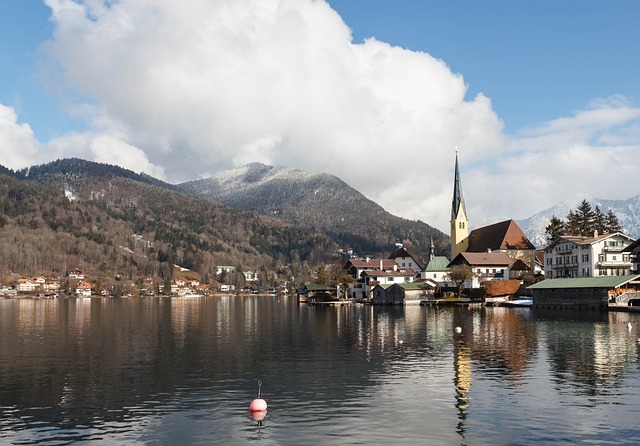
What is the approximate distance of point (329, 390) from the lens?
120 feet

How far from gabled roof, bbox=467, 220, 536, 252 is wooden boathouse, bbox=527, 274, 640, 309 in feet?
156

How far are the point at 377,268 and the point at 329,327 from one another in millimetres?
113780

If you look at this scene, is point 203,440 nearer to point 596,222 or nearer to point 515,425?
point 515,425

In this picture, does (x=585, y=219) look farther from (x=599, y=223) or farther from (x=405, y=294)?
(x=405, y=294)

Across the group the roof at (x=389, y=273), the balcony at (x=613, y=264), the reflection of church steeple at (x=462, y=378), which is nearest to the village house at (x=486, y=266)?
the roof at (x=389, y=273)

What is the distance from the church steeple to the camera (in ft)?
644

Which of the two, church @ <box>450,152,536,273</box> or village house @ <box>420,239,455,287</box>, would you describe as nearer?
church @ <box>450,152,536,273</box>

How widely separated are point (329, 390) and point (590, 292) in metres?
92.7

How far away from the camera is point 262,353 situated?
178 ft

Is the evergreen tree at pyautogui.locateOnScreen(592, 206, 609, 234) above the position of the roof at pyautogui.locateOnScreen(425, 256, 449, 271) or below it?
above

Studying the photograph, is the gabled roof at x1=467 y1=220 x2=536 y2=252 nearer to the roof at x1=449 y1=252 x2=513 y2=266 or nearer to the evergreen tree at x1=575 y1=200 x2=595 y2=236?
the roof at x1=449 y1=252 x2=513 y2=266

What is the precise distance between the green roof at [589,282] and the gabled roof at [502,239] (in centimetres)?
4633

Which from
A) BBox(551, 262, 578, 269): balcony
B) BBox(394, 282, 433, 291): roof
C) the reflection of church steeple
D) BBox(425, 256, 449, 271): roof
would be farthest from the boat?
the reflection of church steeple

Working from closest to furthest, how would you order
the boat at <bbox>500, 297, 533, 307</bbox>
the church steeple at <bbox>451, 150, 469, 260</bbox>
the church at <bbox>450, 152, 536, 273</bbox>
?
1. the boat at <bbox>500, 297, 533, 307</bbox>
2. the church at <bbox>450, 152, 536, 273</bbox>
3. the church steeple at <bbox>451, 150, 469, 260</bbox>
